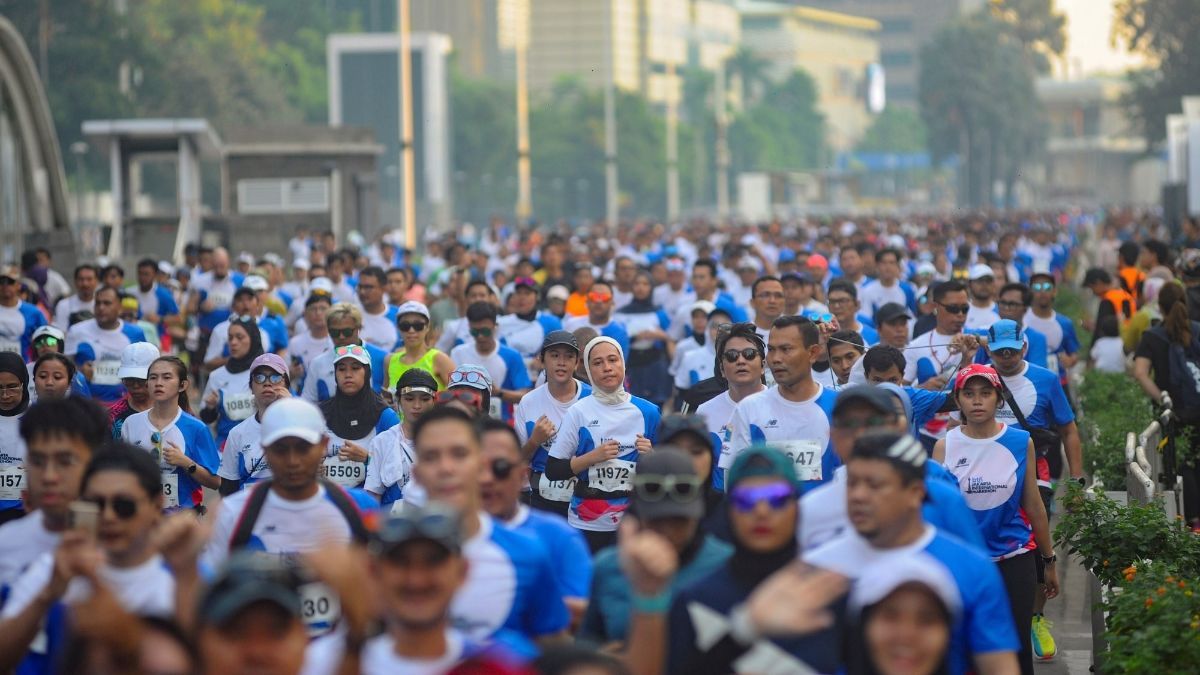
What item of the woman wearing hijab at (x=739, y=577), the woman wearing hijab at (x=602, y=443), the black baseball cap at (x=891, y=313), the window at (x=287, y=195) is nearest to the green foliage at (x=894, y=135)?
the window at (x=287, y=195)

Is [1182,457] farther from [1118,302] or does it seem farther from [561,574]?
[561,574]

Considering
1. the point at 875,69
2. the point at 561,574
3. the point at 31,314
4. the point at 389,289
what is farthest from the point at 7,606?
the point at 875,69

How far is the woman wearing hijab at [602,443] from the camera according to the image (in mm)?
9250

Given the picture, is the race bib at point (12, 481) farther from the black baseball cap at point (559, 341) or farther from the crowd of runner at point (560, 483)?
the black baseball cap at point (559, 341)

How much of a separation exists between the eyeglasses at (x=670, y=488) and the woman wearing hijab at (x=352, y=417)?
13.7 ft

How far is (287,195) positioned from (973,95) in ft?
253

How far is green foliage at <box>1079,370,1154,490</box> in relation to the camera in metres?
12.7

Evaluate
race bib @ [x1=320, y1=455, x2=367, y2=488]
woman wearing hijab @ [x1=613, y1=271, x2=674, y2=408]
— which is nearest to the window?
→ woman wearing hijab @ [x1=613, y1=271, x2=674, y2=408]

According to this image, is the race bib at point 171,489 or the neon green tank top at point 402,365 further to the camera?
the neon green tank top at point 402,365

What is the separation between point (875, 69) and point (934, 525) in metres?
175

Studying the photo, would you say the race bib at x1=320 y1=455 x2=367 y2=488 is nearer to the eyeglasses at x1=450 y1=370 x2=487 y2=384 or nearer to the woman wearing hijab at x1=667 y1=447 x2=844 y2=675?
the eyeglasses at x1=450 y1=370 x2=487 y2=384

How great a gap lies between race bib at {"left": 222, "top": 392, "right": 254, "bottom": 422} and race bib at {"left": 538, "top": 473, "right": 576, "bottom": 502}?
281 centimetres

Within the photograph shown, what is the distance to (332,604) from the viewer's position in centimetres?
660

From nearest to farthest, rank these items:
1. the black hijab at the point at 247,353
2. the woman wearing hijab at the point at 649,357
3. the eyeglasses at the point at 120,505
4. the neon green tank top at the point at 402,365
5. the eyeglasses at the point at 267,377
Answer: the eyeglasses at the point at 120,505 → the eyeglasses at the point at 267,377 → the neon green tank top at the point at 402,365 → the black hijab at the point at 247,353 → the woman wearing hijab at the point at 649,357
